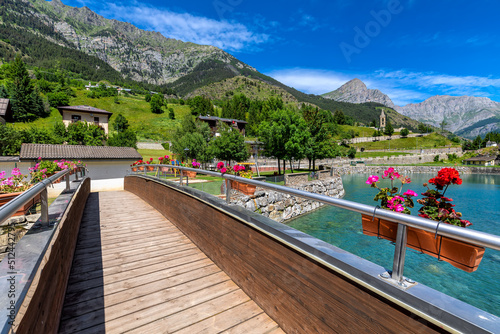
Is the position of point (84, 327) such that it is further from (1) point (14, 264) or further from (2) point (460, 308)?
(2) point (460, 308)

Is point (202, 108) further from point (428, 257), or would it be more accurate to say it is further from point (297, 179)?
point (428, 257)

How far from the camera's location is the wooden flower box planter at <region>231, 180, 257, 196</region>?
3181 millimetres

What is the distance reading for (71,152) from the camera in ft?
80.5

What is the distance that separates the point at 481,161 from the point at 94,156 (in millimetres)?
100487

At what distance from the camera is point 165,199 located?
20.4 ft

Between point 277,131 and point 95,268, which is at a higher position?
point 277,131

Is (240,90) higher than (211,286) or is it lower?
higher

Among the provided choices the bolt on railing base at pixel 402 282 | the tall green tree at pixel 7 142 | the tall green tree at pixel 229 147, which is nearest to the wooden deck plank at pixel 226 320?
the bolt on railing base at pixel 402 282

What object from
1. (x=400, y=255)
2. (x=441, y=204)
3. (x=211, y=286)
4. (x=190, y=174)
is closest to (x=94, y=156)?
(x=190, y=174)

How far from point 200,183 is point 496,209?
2751 cm

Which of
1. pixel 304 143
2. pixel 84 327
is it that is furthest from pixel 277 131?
pixel 84 327

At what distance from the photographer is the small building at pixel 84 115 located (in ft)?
180

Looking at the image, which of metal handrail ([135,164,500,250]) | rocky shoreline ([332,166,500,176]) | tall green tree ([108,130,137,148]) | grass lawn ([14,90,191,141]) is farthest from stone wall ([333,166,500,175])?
metal handrail ([135,164,500,250])

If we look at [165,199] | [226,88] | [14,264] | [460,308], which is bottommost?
[165,199]
